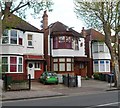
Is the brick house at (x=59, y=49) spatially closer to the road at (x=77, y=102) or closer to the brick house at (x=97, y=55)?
the brick house at (x=97, y=55)

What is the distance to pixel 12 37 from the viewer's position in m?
32.9

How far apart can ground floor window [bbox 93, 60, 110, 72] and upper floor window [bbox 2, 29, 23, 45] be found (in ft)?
48.7

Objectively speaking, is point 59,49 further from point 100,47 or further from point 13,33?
point 100,47

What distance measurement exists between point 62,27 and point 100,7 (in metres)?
14.4

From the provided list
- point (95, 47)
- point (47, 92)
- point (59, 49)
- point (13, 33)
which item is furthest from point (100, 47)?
point (47, 92)

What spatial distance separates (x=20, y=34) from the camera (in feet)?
113

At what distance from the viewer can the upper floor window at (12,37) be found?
32.5 m

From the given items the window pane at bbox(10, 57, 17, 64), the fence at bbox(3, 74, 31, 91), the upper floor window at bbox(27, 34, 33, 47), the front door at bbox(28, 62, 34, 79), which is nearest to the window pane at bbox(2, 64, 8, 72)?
the window pane at bbox(10, 57, 17, 64)

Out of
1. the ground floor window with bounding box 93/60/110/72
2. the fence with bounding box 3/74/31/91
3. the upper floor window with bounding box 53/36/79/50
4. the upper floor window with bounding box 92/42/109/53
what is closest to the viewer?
the fence with bounding box 3/74/31/91

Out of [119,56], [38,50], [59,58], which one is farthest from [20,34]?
[119,56]

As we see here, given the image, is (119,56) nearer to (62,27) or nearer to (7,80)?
(62,27)

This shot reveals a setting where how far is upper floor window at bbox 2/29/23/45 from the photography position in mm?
32500

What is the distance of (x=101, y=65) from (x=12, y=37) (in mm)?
17028

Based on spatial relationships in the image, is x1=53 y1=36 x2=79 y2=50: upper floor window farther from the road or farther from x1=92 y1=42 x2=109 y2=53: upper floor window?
the road
